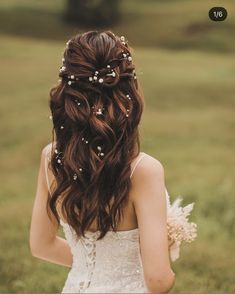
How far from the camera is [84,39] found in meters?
2.41

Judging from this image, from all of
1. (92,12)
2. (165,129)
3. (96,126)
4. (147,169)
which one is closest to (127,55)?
(96,126)

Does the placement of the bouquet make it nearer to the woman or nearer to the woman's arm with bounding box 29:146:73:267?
the woman

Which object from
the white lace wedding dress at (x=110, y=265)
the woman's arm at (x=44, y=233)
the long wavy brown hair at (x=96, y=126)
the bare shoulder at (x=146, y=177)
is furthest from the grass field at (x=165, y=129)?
the bare shoulder at (x=146, y=177)

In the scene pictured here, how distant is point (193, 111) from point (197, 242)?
339cm

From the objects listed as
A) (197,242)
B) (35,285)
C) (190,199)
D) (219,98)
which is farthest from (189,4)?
(35,285)

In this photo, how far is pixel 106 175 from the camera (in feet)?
8.08

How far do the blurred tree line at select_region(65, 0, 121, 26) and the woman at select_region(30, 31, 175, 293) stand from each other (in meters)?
7.51

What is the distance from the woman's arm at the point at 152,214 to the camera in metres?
2.36

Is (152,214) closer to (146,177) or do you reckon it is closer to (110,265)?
(146,177)

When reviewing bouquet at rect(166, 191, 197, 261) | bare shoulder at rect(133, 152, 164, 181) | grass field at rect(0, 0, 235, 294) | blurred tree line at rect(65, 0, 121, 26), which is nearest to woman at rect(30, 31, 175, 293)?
bare shoulder at rect(133, 152, 164, 181)

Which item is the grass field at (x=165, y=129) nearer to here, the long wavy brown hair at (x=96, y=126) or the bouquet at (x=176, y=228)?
the bouquet at (x=176, y=228)

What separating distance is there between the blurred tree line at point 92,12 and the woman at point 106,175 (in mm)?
7513

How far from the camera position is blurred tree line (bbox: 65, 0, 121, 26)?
9927 mm

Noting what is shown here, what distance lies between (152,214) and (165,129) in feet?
19.5
